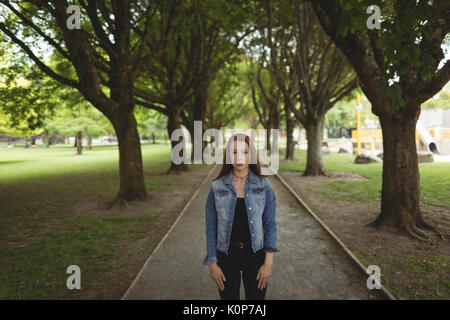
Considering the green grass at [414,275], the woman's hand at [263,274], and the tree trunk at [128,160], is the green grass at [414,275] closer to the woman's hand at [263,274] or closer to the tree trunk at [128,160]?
the woman's hand at [263,274]

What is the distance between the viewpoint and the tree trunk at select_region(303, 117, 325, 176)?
15.1 metres

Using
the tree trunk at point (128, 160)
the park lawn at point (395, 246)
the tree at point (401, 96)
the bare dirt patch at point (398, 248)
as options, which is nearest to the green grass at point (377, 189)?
the park lawn at point (395, 246)

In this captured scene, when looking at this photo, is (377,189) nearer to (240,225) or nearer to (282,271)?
(282,271)

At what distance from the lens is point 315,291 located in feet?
12.8

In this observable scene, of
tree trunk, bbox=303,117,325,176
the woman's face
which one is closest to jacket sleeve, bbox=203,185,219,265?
the woman's face

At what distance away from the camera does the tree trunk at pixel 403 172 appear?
6109 mm

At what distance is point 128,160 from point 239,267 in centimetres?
757

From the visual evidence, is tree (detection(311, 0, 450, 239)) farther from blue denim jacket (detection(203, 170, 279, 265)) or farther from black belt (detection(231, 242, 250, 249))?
black belt (detection(231, 242, 250, 249))

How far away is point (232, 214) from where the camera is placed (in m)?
2.59

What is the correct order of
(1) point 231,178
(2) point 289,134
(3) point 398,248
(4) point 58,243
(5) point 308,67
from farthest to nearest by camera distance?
(2) point 289,134 < (5) point 308,67 < (4) point 58,243 < (3) point 398,248 < (1) point 231,178

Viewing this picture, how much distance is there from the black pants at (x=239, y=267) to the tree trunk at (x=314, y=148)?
13266mm

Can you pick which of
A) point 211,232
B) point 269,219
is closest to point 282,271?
point 269,219

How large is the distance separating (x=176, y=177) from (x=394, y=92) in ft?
43.7
